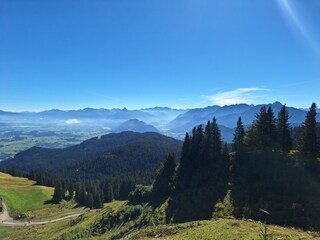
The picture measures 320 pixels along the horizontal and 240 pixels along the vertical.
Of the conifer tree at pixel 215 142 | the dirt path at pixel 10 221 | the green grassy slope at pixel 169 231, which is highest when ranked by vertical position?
the conifer tree at pixel 215 142

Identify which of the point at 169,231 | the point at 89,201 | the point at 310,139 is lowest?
the point at 89,201

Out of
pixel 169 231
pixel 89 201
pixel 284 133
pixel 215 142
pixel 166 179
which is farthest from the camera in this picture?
pixel 89 201

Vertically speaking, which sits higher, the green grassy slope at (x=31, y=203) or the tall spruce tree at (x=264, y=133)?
the tall spruce tree at (x=264, y=133)

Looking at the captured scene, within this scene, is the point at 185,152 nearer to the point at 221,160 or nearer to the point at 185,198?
the point at 221,160

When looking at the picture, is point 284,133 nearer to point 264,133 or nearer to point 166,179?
point 264,133

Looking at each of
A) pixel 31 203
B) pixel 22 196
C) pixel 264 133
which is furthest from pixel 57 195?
pixel 264 133

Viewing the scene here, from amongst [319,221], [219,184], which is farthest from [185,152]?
[319,221]

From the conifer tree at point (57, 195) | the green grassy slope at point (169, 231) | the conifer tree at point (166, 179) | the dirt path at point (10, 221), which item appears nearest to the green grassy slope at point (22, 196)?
the dirt path at point (10, 221)

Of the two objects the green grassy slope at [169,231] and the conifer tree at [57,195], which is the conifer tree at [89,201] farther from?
the green grassy slope at [169,231]

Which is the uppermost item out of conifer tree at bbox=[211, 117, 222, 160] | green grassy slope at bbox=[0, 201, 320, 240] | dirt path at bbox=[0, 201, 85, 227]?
conifer tree at bbox=[211, 117, 222, 160]

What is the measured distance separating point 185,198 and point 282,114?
1292 inches

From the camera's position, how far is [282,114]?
79.2m

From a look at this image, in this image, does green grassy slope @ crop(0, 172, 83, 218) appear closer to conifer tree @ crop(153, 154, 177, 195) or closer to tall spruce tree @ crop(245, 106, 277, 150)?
conifer tree @ crop(153, 154, 177, 195)

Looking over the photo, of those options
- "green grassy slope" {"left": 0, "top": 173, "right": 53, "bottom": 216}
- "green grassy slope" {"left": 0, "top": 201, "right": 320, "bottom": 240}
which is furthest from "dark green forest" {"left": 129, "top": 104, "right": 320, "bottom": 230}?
"green grassy slope" {"left": 0, "top": 173, "right": 53, "bottom": 216}
